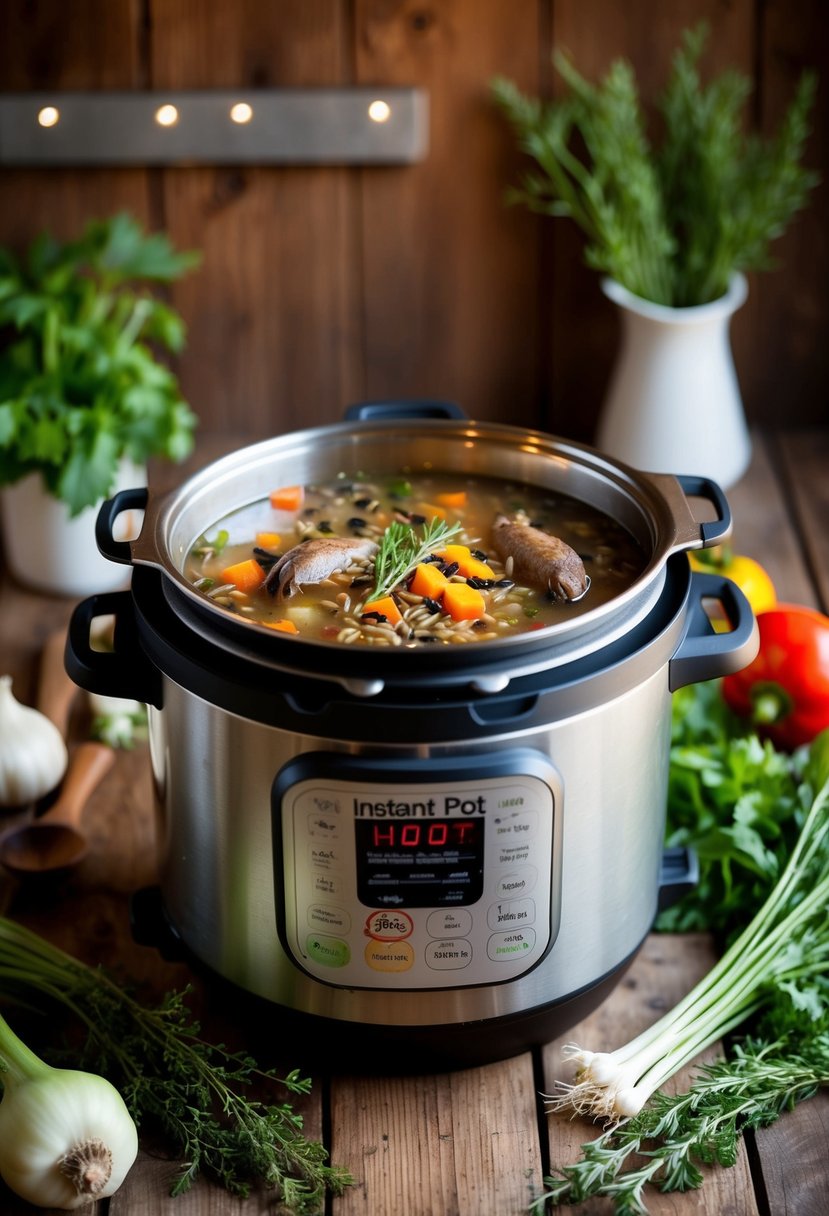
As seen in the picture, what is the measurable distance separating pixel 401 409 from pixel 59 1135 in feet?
2.99

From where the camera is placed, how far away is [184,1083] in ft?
4.68

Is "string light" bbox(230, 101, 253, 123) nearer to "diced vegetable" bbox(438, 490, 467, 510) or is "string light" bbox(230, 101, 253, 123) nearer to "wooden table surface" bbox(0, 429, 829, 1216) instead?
"diced vegetable" bbox(438, 490, 467, 510)

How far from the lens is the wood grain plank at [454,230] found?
7.96 ft

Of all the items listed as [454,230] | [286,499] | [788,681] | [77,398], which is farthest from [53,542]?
[788,681]

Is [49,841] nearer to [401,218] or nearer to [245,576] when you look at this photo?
[245,576]

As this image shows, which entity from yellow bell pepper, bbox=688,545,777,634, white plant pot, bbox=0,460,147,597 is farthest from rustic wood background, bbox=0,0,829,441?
yellow bell pepper, bbox=688,545,777,634

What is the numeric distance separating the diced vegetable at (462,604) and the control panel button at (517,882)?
26cm

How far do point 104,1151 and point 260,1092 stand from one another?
0.21 m

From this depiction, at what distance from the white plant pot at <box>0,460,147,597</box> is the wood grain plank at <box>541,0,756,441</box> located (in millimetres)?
836

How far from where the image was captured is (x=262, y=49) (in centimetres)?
242

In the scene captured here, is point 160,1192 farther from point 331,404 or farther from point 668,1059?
point 331,404

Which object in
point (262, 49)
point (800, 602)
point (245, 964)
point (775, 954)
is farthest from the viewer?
point (262, 49)

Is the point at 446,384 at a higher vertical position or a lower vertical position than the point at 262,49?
lower

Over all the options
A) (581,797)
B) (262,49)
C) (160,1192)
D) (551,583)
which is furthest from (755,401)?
(160,1192)
